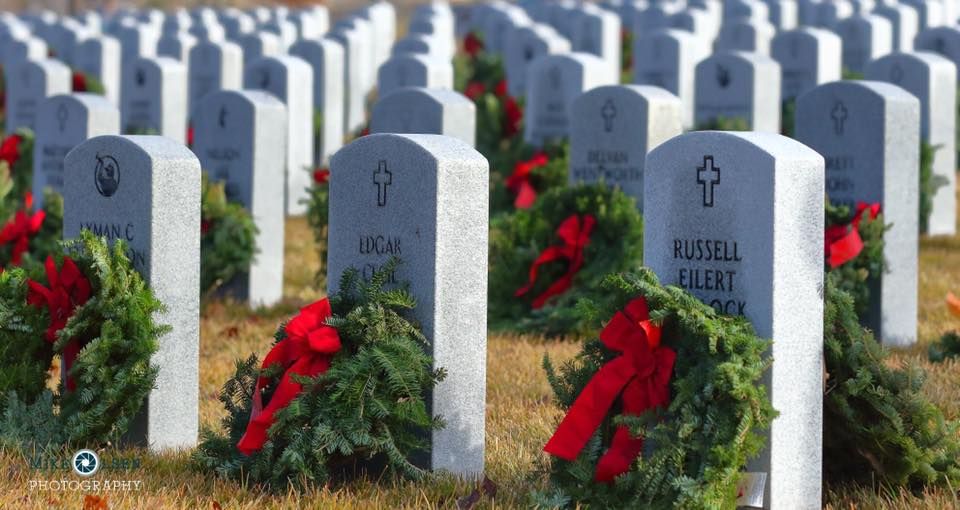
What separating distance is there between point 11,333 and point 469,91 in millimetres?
9429

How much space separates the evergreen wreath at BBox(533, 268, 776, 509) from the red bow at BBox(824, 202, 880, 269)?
2863mm

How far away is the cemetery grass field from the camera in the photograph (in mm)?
4941

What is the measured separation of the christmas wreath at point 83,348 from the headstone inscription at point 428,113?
3.46 metres

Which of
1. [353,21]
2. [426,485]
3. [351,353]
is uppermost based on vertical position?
[353,21]

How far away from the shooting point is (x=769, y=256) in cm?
474

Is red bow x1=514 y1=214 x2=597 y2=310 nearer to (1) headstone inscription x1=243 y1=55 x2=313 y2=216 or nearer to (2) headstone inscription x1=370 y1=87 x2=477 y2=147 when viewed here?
(2) headstone inscription x1=370 y1=87 x2=477 y2=147

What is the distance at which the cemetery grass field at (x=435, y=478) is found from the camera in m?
4.94

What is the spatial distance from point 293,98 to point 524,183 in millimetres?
2732

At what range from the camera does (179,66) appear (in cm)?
1297

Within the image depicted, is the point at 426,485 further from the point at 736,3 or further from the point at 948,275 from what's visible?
the point at 736,3

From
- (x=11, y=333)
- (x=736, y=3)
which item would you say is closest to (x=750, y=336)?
(x=11, y=333)

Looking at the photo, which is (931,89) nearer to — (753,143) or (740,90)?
(740,90)

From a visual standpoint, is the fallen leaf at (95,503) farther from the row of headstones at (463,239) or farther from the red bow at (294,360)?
the row of headstones at (463,239)

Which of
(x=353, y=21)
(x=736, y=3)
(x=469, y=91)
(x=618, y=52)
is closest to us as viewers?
(x=469, y=91)
